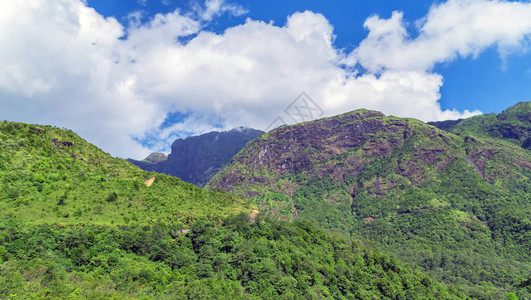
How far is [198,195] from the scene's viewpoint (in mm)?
83688

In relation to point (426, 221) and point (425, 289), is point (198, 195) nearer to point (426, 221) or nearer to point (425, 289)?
point (425, 289)

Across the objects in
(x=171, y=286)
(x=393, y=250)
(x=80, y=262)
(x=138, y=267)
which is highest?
(x=80, y=262)

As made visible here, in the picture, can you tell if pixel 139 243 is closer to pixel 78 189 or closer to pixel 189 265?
pixel 189 265

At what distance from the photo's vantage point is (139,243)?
5394 cm

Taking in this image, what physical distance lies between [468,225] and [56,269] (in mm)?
219258

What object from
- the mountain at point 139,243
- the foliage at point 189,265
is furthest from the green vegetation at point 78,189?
the foliage at point 189,265

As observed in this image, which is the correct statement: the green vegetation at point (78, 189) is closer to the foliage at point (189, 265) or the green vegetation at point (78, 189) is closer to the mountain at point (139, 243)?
the mountain at point (139, 243)

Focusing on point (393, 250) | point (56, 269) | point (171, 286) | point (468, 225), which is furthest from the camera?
point (468, 225)

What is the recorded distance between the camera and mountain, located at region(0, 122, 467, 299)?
43.6 m

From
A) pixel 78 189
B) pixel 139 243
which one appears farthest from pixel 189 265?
pixel 78 189

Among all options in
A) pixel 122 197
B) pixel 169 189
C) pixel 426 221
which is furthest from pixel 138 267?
pixel 426 221

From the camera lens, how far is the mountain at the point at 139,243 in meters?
43.6

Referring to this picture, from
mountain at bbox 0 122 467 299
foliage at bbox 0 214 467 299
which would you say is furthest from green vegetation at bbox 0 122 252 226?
foliage at bbox 0 214 467 299

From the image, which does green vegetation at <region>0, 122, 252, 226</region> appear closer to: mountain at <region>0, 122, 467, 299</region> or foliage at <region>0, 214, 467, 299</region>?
mountain at <region>0, 122, 467, 299</region>
